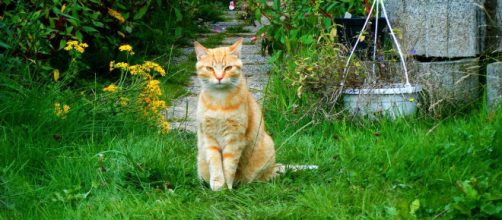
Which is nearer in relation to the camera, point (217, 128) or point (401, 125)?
point (217, 128)

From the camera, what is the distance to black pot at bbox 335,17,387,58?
5.33 meters

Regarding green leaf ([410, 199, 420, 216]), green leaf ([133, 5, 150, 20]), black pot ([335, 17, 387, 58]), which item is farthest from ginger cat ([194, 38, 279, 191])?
green leaf ([133, 5, 150, 20])

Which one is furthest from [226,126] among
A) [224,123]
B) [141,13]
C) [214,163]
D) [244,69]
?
[244,69]

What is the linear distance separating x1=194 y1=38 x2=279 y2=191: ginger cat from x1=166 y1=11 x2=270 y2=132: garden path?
99 cm

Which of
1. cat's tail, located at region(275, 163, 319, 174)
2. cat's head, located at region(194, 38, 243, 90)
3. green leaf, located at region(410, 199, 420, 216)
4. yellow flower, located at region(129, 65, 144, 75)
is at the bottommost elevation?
cat's tail, located at region(275, 163, 319, 174)

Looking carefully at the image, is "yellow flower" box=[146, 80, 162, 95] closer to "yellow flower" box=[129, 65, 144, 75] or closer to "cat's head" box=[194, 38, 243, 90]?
"yellow flower" box=[129, 65, 144, 75]

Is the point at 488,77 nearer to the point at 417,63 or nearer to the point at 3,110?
the point at 417,63

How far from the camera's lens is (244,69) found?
720 centimetres

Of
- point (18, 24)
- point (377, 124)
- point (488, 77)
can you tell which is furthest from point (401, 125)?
point (18, 24)

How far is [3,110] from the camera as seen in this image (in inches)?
171

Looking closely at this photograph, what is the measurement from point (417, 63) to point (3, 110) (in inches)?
108

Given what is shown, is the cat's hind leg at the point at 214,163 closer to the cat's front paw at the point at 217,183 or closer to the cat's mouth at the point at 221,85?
the cat's front paw at the point at 217,183

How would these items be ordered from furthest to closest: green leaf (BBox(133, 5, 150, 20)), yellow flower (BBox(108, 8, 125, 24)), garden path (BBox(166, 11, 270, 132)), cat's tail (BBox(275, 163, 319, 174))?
green leaf (BBox(133, 5, 150, 20)) → yellow flower (BBox(108, 8, 125, 24)) → garden path (BBox(166, 11, 270, 132)) → cat's tail (BBox(275, 163, 319, 174))

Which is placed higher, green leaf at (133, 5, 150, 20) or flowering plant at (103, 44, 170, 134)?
green leaf at (133, 5, 150, 20)
